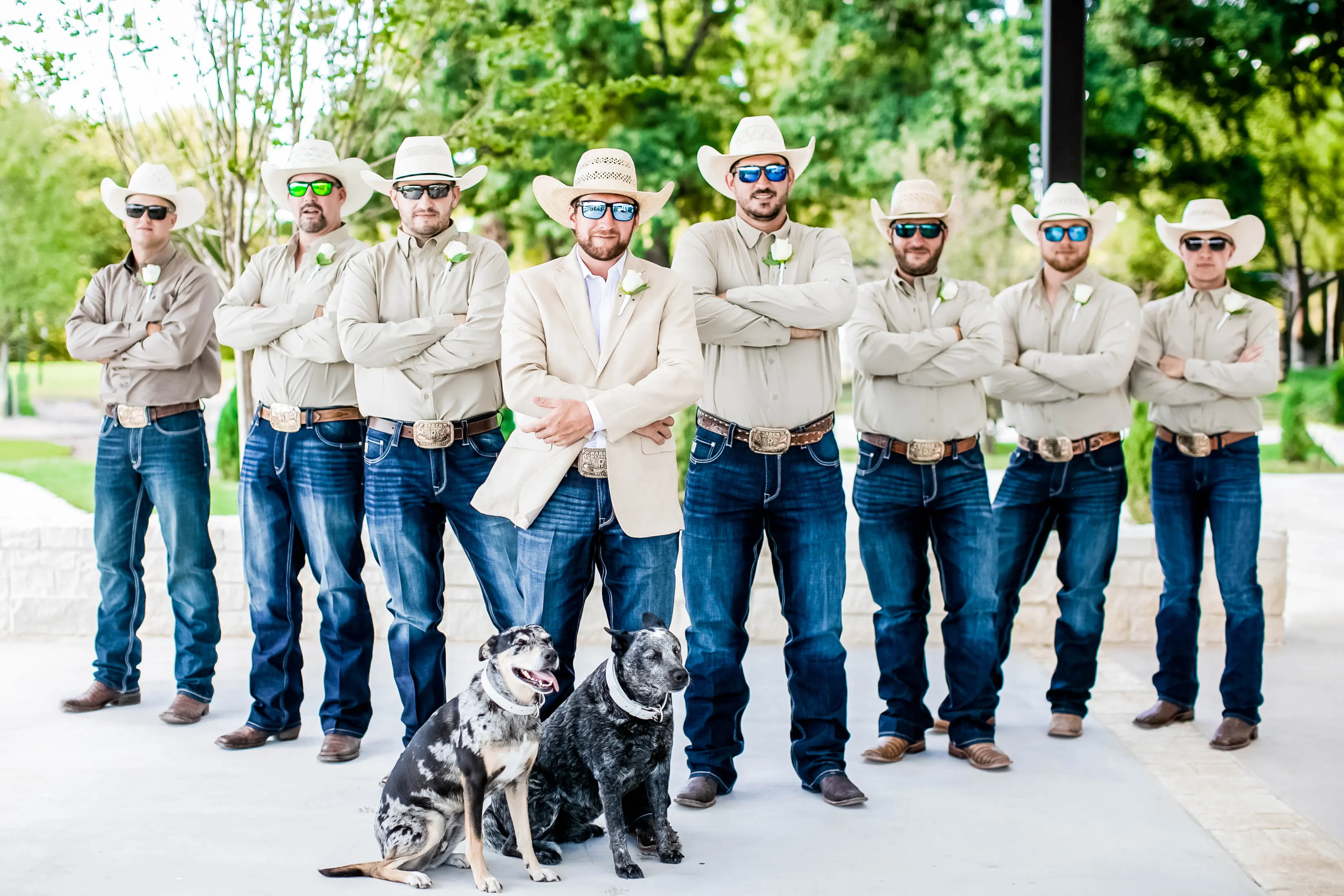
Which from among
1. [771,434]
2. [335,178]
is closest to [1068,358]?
[771,434]

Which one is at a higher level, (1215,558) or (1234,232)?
(1234,232)

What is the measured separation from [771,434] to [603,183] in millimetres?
882

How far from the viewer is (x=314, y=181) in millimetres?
4535

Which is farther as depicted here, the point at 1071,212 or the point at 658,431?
the point at 1071,212

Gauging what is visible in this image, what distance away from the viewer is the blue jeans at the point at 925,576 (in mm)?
4344

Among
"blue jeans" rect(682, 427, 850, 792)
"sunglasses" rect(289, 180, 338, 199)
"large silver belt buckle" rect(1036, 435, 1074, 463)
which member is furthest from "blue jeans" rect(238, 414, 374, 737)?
"large silver belt buckle" rect(1036, 435, 1074, 463)

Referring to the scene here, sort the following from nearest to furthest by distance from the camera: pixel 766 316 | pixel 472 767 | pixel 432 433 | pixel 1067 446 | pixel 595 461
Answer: pixel 472 767 → pixel 595 461 → pixel 766 316 → pixel 432 433 → pixel 1067 446

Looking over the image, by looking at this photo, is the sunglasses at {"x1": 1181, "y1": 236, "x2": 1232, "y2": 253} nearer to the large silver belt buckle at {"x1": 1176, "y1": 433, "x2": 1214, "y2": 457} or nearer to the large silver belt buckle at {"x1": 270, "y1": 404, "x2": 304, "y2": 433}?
the large silver belt buckle at {"x1": 1176, "y1": 433, "x2": 1214, "y2": 457}

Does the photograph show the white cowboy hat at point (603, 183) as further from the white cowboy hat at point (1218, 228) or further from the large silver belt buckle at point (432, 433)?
the white cowboy hat at point (1218, 228)

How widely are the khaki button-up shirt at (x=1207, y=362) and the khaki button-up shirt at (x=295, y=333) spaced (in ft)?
9.17

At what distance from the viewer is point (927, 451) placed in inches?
169

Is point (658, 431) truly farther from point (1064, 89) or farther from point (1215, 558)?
point (1064, 89)

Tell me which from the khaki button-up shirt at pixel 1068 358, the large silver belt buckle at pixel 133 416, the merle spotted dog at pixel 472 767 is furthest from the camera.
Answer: the large silver belt buckle at pixel 133 416

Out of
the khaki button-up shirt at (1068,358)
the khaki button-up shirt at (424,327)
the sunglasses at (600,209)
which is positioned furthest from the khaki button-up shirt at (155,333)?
the khaki button-up shirt at (1068,358)
